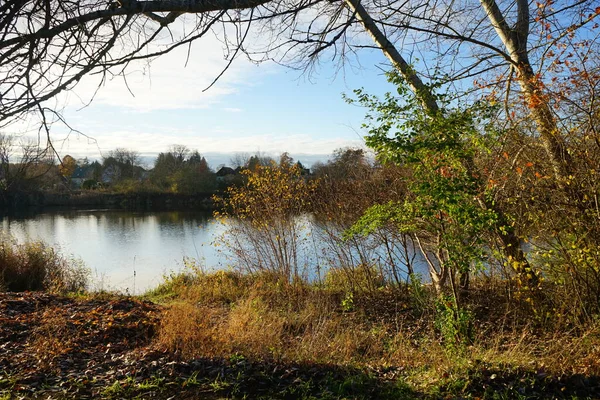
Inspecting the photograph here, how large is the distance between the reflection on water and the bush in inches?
30.5

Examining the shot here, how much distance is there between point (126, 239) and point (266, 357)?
19137 mm

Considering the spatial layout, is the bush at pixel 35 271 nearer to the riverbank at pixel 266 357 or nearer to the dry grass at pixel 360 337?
the riverbank at pixel 266 357

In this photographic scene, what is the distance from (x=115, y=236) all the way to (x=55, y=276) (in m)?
13.2

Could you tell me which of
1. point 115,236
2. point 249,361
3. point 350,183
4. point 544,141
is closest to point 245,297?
point 350,183

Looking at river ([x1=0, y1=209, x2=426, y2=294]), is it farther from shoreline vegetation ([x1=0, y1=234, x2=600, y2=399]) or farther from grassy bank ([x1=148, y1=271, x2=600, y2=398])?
shoreline vegetation ([x1=0, y1=234, x2=600, y2=399])

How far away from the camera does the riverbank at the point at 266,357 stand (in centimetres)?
355

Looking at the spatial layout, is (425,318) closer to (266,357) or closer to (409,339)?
(409,339)

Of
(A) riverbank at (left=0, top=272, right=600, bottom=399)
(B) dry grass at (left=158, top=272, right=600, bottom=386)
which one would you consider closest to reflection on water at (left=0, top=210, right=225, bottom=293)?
(B) dry grass at (left=158, top=272, right=600, bottom=386)

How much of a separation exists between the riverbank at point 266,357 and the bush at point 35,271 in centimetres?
312

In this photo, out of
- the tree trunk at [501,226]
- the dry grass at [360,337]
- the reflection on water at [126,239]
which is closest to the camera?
the dry grass at [360,337]

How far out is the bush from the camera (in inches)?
369

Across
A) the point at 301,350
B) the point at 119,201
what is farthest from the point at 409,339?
the point at 119,201

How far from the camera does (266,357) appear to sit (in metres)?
4.24

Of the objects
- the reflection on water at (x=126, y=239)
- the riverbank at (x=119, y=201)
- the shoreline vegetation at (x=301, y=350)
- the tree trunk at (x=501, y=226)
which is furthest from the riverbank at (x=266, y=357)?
the riverbank at (x=119, y=201)
